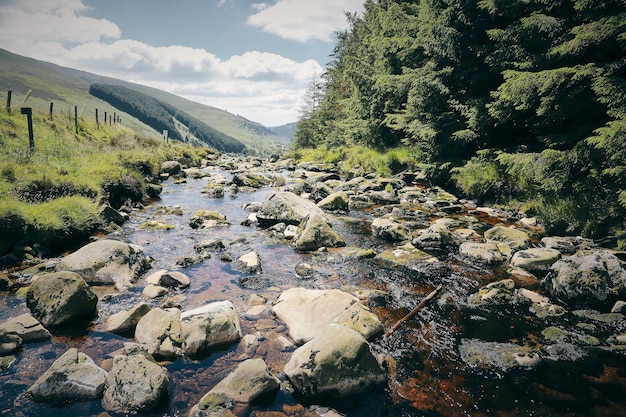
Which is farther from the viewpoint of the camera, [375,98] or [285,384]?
[375,98]

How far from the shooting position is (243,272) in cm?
871

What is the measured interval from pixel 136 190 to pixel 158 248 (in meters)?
7.97

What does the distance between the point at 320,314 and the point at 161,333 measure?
2.83 m

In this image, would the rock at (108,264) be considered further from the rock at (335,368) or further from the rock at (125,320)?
the rock at (335,368)

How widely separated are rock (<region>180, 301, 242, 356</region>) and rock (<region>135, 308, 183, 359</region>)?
0.37 feet

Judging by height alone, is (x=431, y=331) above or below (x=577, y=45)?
below

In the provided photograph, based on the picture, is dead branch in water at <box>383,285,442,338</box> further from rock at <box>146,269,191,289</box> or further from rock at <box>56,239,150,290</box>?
rock at <box>56,239,150,290</box>

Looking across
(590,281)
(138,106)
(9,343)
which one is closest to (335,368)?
(9,343)

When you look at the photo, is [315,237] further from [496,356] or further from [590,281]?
[590,281]

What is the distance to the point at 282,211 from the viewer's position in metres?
13.4

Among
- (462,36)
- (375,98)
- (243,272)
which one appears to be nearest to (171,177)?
(375,98)

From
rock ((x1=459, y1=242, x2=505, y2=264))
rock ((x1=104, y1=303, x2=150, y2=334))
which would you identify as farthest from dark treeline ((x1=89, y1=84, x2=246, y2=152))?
rock ((x1=459, y1=242, x2=505, y2=264))

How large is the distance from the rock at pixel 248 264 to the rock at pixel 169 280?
1.49 meters

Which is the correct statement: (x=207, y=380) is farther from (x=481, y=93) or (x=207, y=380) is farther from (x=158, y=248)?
(x=481, y=93)
